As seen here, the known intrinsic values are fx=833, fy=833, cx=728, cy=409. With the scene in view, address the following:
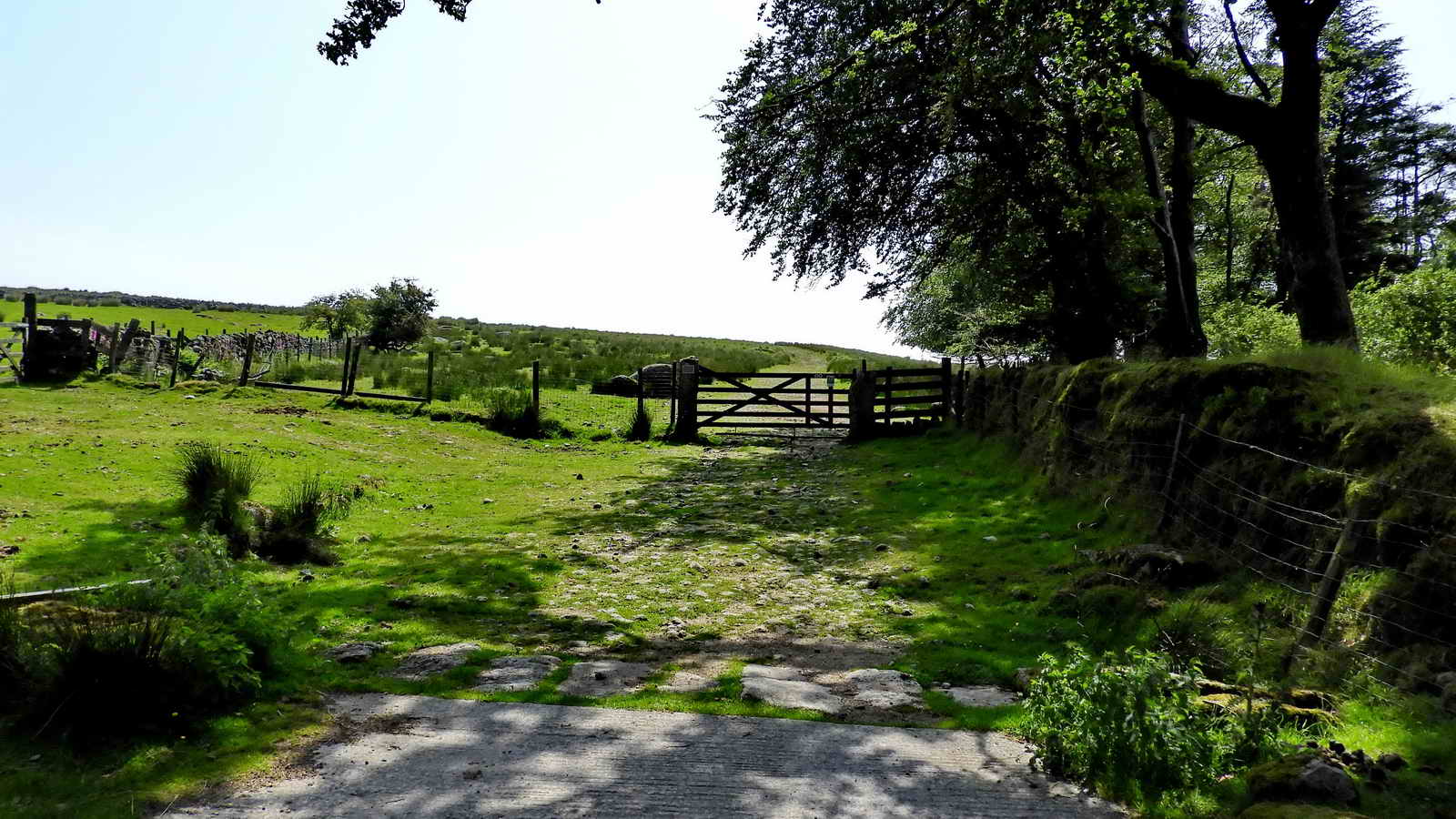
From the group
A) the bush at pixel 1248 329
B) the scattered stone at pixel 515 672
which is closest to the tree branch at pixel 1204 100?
the bush at pixel 1248 329

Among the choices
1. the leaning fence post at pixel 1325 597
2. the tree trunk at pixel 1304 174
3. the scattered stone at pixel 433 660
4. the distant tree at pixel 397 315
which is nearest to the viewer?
the leaning fence post at pixel 1325 597

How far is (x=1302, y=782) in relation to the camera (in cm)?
389

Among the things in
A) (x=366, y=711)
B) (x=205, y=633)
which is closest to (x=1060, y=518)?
(x=366, y=711)

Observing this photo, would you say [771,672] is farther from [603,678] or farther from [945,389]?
[945,389]

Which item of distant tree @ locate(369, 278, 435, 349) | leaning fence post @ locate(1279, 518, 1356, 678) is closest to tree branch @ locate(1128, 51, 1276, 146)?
leaning fence post @ locate(1279, 518, 1356, 678)

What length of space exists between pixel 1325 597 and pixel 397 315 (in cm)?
4673

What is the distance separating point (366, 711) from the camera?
512cm

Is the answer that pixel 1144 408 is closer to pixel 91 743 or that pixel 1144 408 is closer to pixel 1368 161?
pixel 91 743

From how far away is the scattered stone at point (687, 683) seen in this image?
5.85 meters

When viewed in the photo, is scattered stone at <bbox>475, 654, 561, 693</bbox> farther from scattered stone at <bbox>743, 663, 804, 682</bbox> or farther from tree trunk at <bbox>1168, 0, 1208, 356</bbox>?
tree trunk at <bbox>1168, 0, 1208, 356</bbox>

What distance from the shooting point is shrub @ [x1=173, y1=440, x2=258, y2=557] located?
9164 millimetres

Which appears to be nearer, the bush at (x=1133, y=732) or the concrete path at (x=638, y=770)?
the concrete path at (x=638, y=770)

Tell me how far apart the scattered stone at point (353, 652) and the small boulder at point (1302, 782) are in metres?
5.73

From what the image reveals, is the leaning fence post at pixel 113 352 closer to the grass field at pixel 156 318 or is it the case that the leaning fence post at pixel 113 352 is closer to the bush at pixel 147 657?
the bush at pixel 147 657
